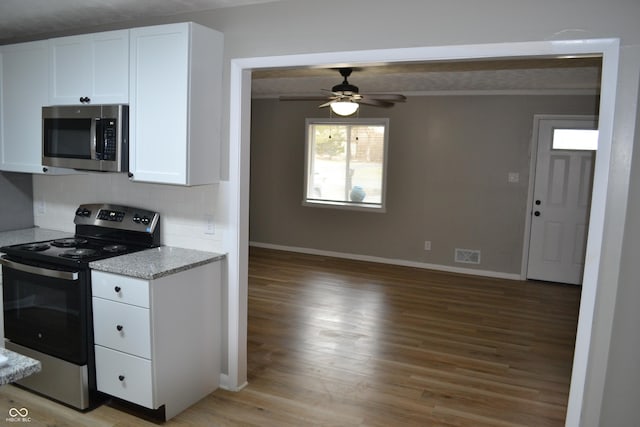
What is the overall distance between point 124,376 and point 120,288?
20.1 inches

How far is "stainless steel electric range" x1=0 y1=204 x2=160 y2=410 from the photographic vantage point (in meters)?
2.72

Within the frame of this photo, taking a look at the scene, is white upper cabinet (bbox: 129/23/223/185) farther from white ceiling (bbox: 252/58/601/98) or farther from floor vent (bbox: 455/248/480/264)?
floor vent (bbox: 455/248/480/264)

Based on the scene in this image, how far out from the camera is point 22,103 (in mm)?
3350

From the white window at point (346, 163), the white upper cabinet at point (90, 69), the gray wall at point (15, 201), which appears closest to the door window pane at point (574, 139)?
the white window at point (346, 163)

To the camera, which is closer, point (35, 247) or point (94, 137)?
point (94, 137)

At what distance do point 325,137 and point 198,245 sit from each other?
431cm

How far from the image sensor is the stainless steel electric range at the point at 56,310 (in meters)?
2.72

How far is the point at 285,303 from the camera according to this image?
4.87 metres

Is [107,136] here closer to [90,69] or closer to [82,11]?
[90,69]

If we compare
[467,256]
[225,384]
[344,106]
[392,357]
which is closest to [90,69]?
[225,384]

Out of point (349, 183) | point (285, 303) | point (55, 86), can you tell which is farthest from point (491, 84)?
point (55, 86)

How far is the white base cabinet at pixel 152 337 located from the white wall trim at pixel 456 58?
0.83ft

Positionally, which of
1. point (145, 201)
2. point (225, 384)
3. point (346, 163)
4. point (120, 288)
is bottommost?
point (225, 384)

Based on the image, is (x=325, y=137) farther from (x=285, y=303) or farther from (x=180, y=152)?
(x=180, y=152)
